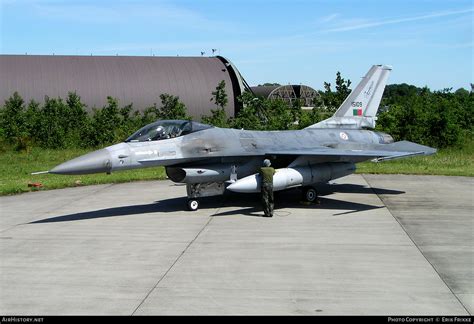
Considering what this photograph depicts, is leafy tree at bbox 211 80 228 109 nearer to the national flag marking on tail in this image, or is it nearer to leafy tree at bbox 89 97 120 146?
leafy tree at bbox 89 97 120 146

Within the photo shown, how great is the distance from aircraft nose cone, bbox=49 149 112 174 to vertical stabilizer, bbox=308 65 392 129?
866 centimetres

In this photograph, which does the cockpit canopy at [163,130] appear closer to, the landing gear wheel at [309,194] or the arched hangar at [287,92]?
the landing gear wheel at [309,194]


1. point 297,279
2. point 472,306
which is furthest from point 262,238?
point 472,306

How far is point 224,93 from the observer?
4359 cm

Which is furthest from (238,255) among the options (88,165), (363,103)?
(363,103)

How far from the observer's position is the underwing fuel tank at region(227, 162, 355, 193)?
1432 cm

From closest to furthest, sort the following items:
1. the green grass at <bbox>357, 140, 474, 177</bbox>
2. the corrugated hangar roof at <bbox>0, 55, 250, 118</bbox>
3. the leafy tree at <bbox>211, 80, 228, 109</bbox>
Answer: the green grass at <bbox>357, 140, 474, 177</bbox>
the corrugated hangar roof at <bbox>0, 55, 250, 118</bbox>
the leafy tree at <bbox>211, 80, 228, 109</bbox>

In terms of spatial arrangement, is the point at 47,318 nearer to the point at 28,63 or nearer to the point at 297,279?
the point at 297,279

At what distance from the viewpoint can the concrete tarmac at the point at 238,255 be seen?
25.8 ft

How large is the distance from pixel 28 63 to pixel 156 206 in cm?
3319

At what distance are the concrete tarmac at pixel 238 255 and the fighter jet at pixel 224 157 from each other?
0.82 m

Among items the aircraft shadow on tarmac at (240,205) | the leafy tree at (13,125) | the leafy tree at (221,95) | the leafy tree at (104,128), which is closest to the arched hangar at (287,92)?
the leafy tree at (221,95)

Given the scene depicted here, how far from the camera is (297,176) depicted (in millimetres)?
15289

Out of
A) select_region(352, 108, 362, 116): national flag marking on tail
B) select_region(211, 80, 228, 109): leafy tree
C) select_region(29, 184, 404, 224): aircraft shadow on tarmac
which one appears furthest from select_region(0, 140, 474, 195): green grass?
select_region(211, 80, 228, 109): leafy tree
